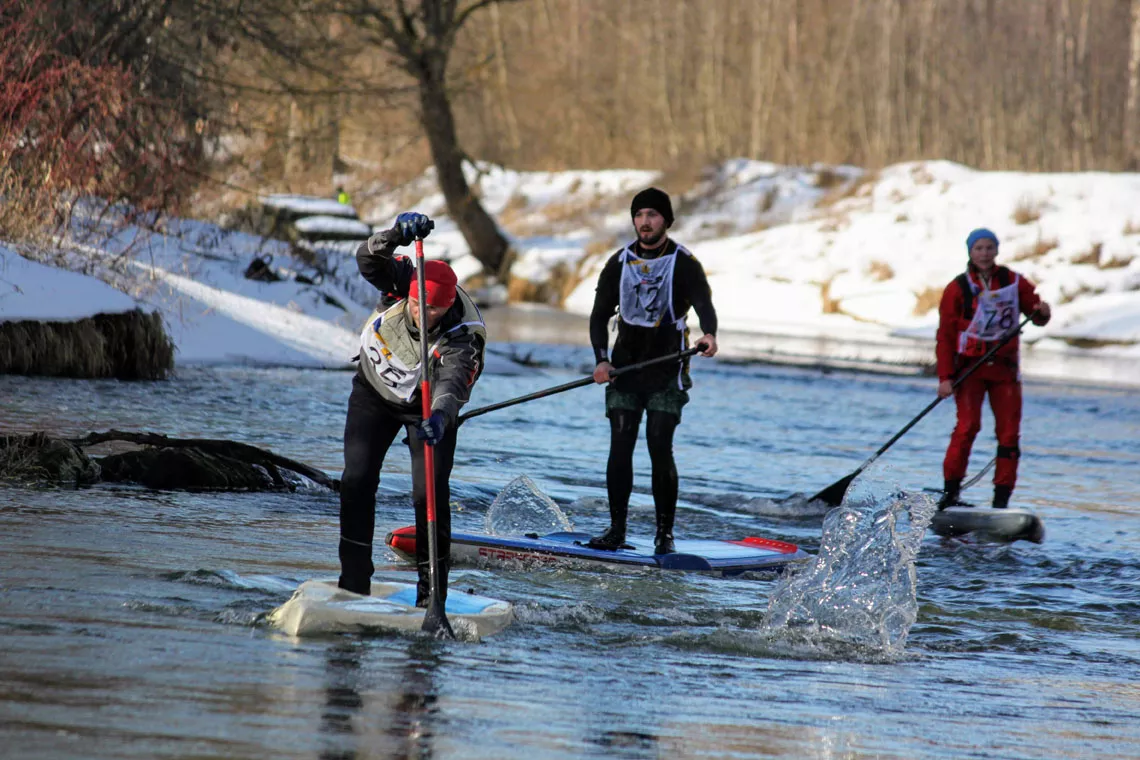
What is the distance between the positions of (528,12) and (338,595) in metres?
44.3

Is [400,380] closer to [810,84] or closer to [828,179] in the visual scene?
[828,179]

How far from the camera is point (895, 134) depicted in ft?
143

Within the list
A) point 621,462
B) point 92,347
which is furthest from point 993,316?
point 92,347

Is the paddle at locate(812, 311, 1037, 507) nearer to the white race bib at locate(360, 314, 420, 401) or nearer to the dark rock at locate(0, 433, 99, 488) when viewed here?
the white race bib at locate(360, 314, 420, 401)

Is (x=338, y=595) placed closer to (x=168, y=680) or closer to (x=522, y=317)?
(x=168, y=680)

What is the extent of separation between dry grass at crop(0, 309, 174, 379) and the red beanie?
25.7 feet

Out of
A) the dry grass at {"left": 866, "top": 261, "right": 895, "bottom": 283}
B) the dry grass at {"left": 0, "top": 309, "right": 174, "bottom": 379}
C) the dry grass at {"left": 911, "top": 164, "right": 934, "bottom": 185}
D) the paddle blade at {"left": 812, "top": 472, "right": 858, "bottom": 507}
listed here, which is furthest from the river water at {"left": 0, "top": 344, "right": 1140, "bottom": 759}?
the dry grass at {"left": 911, "top": 164, "right": 934, "bottom": 185}

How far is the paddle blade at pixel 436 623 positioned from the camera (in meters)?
5.36

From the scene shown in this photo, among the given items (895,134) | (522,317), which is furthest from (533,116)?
(522,317)

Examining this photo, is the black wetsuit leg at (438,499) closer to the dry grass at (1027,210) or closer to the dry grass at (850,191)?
the dry grass at (1027,210)

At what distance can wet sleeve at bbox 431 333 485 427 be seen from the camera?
5.48 meters

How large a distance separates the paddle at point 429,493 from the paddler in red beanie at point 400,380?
0.06 metres

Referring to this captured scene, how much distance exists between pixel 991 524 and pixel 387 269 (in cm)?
487

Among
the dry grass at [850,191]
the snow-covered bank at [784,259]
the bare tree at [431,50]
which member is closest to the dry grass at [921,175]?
the snow-covered bank at [784,259]
